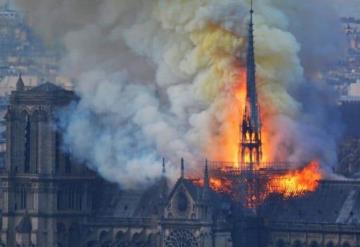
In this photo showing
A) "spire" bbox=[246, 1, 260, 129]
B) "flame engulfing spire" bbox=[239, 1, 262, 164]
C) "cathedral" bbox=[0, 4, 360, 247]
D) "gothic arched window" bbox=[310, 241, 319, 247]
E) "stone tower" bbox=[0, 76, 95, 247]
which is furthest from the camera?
"stone tower" bbox=[0, 76, 95, 247]

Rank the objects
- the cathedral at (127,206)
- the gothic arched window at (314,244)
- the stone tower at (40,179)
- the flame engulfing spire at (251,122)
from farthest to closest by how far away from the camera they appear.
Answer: the stone tower at (40,179), the flame engulfing spire at (251,122), the cathedral at (127,206), the gothic arched window at (314,244)

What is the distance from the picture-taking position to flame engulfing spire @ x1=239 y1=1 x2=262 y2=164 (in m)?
146

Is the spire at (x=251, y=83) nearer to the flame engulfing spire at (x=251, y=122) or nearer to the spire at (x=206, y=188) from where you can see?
the flame engulfing spire at (x=251, y=122)

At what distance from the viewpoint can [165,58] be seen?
490 feet

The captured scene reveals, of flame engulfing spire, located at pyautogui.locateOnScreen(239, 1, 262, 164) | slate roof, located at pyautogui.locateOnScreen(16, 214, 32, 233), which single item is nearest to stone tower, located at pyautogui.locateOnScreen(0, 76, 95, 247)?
slate roof, located at pyautogui.locateOnScreen(16, 214, 32, 233)

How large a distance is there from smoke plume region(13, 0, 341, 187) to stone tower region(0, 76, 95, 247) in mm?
898

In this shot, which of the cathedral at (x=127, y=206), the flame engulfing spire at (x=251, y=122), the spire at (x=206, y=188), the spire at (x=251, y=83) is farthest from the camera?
the spire at (x=251, y=83)

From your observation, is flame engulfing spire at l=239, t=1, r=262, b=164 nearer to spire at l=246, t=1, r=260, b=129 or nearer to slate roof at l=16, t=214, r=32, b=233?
spire at l=246, t=1, r=260, b=129

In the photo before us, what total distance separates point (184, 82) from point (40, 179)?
9.08m

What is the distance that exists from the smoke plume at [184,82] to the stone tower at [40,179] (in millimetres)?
898

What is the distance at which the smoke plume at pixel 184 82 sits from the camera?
148m

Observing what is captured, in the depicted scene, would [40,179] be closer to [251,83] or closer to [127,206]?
[127,206]

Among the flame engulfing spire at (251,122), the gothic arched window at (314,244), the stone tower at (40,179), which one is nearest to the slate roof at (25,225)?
the stone tower at (40,179)

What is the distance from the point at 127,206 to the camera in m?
152
